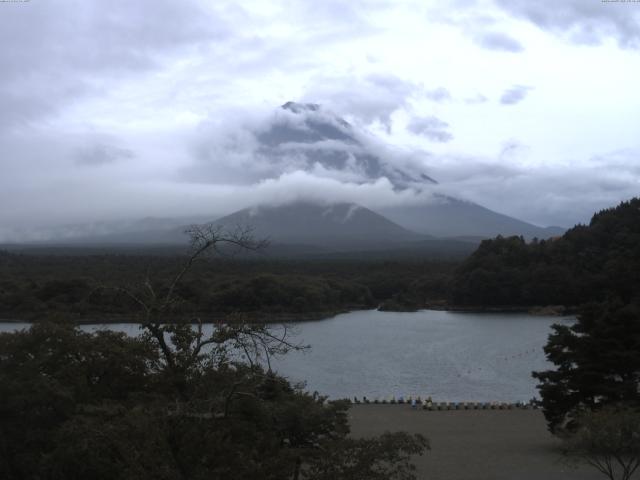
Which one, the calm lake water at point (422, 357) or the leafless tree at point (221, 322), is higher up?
the leafless tree at point (221, 322)

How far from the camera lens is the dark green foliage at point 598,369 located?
1123 cm

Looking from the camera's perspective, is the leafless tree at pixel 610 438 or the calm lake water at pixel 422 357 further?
the calm lake water at pixel 422 357

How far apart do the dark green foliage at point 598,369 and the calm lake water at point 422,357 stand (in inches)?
230

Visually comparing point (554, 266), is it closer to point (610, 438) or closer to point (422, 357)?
point (422, 357)

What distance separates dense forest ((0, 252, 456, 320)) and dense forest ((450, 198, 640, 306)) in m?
4.19

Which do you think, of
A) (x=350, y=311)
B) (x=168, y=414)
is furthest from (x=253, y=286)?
(x=168, y=414)

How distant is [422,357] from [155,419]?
22.6 m

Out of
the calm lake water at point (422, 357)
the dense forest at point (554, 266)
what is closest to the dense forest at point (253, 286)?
the calm lake water at point (422, 357)

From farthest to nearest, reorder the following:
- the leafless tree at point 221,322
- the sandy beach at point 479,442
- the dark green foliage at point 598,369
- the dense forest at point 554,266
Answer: the dense forest at point 554,266, the dark green foliage at point 598,369, the sandy beach at point 479,442, the leafless tree at point 221,322

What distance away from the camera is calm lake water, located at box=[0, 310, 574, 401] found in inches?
790

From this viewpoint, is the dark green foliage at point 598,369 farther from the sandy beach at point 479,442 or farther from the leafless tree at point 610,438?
the leafless tree at point 610,438

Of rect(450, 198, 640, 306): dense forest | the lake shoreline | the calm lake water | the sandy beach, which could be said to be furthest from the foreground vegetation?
rect(450, 198, 640, 306): dense forest

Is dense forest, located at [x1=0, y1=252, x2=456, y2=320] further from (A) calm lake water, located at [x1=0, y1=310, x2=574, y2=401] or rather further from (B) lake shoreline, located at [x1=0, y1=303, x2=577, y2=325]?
(A) calm lake water, located at [x1=0, y1=310, x2=574, y2=401]

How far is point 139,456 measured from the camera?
4.11 metres
